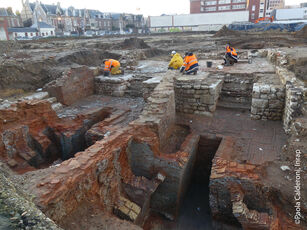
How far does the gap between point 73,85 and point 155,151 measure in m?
4.89

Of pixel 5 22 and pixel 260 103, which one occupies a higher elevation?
pixel 5 22

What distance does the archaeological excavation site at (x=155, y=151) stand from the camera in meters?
3.64

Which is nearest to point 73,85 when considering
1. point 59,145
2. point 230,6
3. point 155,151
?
point 59,145

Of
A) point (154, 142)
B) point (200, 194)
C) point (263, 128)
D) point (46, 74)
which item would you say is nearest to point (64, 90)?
point (46, 74)

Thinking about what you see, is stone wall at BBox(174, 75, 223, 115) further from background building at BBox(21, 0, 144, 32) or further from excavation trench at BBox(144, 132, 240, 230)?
background building at BBox(21, 0, 144, 32)

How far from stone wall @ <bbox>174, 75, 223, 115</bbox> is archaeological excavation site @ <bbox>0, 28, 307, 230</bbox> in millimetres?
34

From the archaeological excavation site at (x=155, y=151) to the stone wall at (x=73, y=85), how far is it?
41mm

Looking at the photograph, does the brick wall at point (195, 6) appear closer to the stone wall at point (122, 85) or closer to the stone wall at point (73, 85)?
the stone wall at point (122, 85)

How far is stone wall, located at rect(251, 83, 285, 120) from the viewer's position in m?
6.34

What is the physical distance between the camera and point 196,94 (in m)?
7.18

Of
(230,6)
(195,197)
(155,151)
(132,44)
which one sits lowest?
(195,197)

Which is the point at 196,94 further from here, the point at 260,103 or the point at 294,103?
the point at 294,103

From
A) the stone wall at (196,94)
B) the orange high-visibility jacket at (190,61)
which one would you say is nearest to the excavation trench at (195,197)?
the stone wall at (196,94)

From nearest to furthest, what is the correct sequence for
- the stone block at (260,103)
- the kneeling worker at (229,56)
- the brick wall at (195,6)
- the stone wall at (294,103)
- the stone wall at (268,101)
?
the stone wall at (294,103) → the stone wall at (268,101) → the stone block at (260,103) → the kneeling worker at (229,56) → the brick wall at (195,6)
